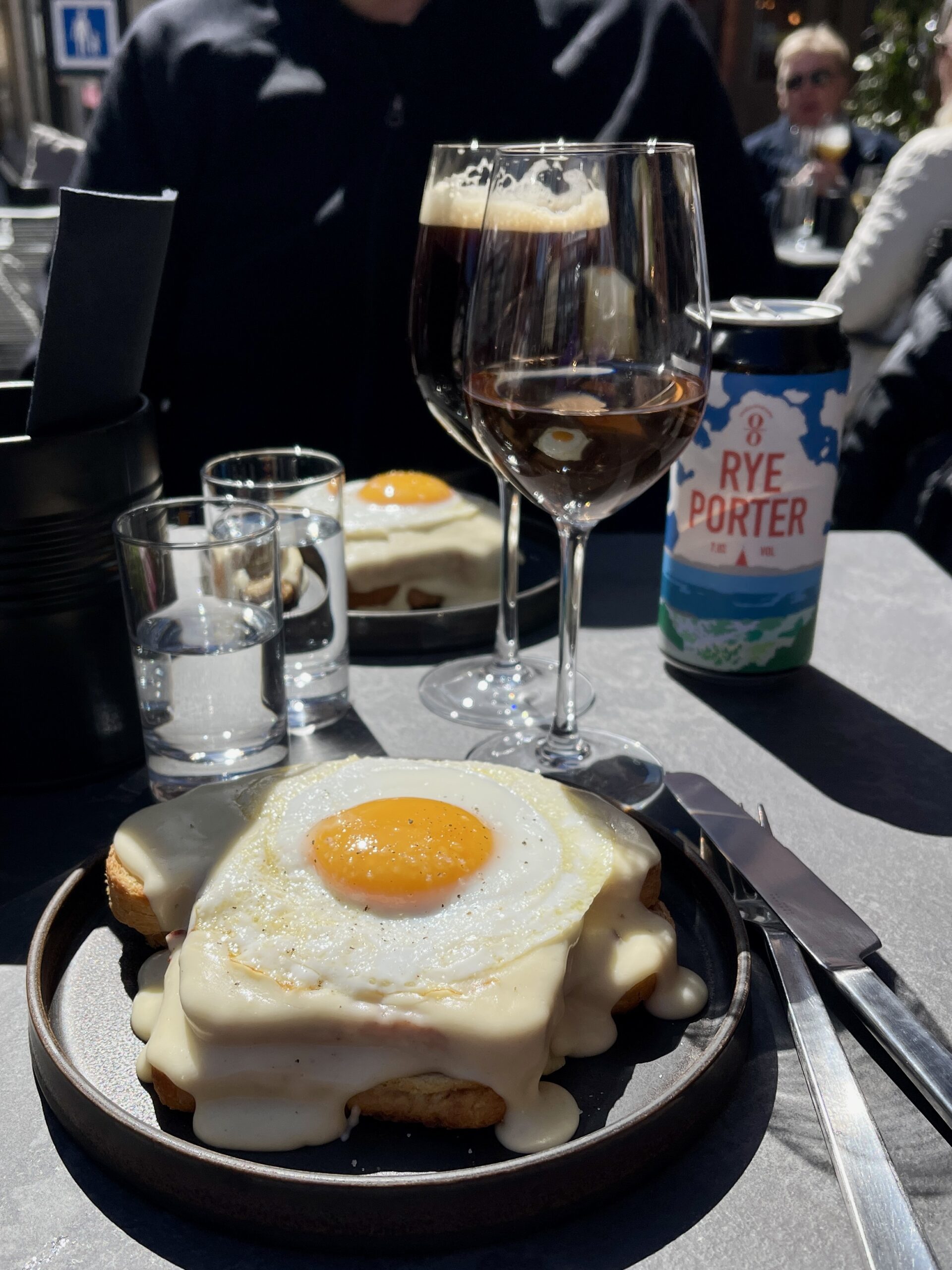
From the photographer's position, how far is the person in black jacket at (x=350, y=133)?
2.12m

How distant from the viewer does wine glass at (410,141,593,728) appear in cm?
109

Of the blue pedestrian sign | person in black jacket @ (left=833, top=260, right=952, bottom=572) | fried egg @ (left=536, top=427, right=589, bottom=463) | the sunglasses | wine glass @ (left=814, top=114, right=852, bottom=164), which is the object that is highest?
the blue pedestrian sign

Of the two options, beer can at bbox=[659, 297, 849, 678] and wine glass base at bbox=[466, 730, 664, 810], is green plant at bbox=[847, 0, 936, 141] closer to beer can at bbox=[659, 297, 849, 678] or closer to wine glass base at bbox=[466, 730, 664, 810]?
beer can at bbox=[659, 297, 849, 678]

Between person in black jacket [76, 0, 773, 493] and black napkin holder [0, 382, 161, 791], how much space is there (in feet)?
4.29

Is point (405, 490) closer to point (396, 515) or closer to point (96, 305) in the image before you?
point (396, 515)

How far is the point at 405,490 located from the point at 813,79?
626 cm

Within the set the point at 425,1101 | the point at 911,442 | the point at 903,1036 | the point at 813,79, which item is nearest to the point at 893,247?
the point at 911,442

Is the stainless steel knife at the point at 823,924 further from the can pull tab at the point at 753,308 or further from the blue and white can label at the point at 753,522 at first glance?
the can pull tab at the point at 753,308

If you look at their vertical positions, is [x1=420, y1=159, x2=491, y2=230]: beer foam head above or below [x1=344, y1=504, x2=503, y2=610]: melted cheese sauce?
above

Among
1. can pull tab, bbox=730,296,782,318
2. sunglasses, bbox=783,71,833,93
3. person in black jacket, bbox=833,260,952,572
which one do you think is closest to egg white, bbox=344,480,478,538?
can pull tab, bbox=730,296,782,318

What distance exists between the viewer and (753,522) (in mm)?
1090

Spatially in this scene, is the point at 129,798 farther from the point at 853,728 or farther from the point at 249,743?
the point at 853,728

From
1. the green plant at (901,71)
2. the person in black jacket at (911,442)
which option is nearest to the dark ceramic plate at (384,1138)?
the person in black jacket at (911,442)

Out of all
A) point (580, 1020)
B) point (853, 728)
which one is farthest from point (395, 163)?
point (580, 1020)
